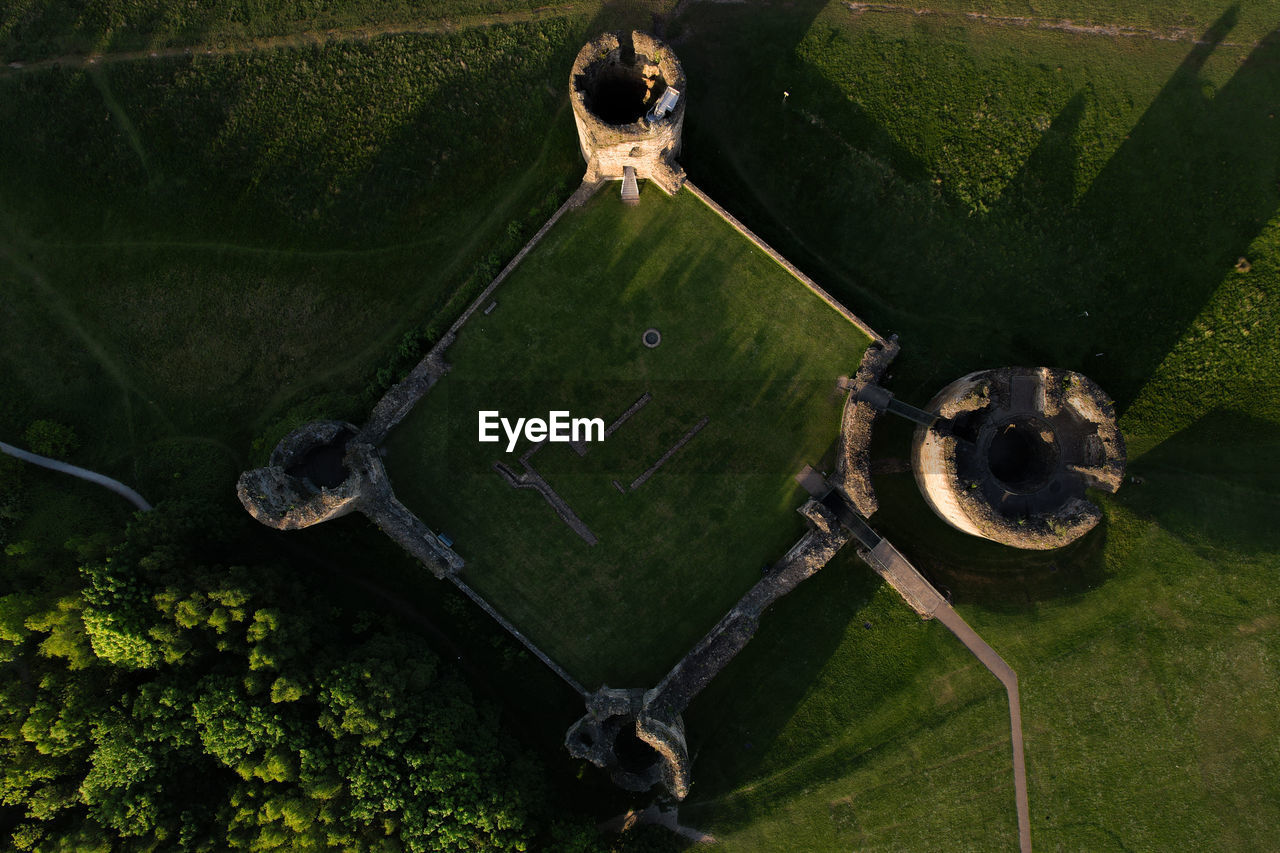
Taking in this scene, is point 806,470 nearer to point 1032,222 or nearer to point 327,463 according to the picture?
point 1032,222

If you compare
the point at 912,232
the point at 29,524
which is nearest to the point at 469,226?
the point at 912,232

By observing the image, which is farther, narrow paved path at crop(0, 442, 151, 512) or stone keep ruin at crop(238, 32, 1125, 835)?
narrow paved path at crop(0, 442, 151, 512)

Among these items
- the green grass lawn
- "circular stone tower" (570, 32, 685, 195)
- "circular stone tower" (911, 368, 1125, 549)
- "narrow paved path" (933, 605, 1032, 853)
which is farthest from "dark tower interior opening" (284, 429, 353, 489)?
"narrow paved path" (933, 605, 1032, 853)

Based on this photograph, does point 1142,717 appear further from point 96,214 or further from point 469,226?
point 96,214

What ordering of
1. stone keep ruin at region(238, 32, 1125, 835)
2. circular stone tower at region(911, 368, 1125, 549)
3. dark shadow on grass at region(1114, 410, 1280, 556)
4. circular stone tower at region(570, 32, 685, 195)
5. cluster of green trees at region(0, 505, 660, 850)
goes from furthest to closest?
dark shadow on grass at region(1114, 410, 1280, 556)
circular stone tower at region(911, 368, 1125, 549)
stone keep ruin at region(238, 32, 1125, 835)
circular stone tower at region(570, 32, 685, 195)
cluster of green trees at region(0, 505, 660, 850)

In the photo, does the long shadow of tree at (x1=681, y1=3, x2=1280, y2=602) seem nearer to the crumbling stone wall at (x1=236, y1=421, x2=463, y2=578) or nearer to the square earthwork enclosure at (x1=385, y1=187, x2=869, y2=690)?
the square earthwork enclosure at (x1=385, y1=187, x2=869, y2=690)

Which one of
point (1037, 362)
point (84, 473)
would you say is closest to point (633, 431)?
point (1037, 362)

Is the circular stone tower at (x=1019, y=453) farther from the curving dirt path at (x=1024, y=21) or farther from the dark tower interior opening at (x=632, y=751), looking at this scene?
the curving dirt path at (x=1024, y=21)
